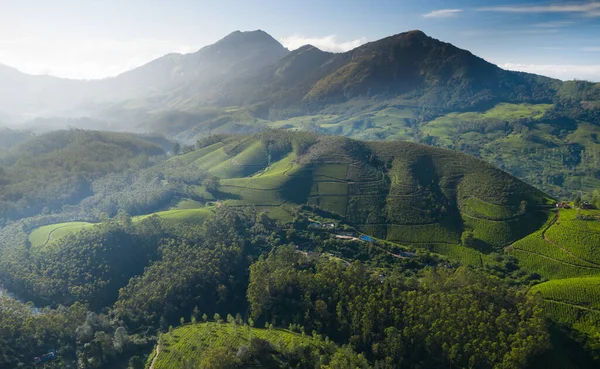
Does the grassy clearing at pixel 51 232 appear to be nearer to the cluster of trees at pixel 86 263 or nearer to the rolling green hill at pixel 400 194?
the rolling green hill at pixel 400 194

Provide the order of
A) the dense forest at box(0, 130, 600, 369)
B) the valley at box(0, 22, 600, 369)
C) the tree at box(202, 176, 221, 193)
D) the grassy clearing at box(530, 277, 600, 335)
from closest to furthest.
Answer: the dense forest at box(0, 130, 600, 369)
the valley at box(0, 22, 600, 369)
the grassy clearing at box(530, 277, 600, 335)
the tree at box(202, 176, 221, 193)

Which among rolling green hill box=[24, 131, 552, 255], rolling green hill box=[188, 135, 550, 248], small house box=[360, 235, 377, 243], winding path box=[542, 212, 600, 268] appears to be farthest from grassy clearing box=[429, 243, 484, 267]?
winding path box=[542, 212, 600, 268]

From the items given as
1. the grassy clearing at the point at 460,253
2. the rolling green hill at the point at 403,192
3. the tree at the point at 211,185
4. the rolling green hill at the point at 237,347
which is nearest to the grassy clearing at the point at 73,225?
the rolling green hill at the point at 403,192

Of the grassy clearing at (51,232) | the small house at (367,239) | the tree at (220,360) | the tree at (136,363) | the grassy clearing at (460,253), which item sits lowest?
the tree at (136,363)

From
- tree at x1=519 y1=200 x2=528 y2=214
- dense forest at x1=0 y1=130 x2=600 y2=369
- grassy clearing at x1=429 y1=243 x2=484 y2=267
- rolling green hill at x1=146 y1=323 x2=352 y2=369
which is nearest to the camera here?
rolling green hill at x1=146 y1=323 x2=352 y2=369

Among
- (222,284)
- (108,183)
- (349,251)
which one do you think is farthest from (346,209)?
(108,183)

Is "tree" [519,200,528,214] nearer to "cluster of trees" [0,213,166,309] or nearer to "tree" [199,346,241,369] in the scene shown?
"tree" [199,346,241,369]

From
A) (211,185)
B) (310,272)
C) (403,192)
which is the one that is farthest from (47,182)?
(403,192)

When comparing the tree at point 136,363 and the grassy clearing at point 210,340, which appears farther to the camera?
the tree at point 136,363

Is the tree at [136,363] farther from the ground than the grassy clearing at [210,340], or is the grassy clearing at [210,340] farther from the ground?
the grassy clearing at [210,340]

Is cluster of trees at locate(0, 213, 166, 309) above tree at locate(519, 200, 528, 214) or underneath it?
underneath

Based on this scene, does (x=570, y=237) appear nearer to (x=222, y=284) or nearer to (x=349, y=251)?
(x=349, y=251)
